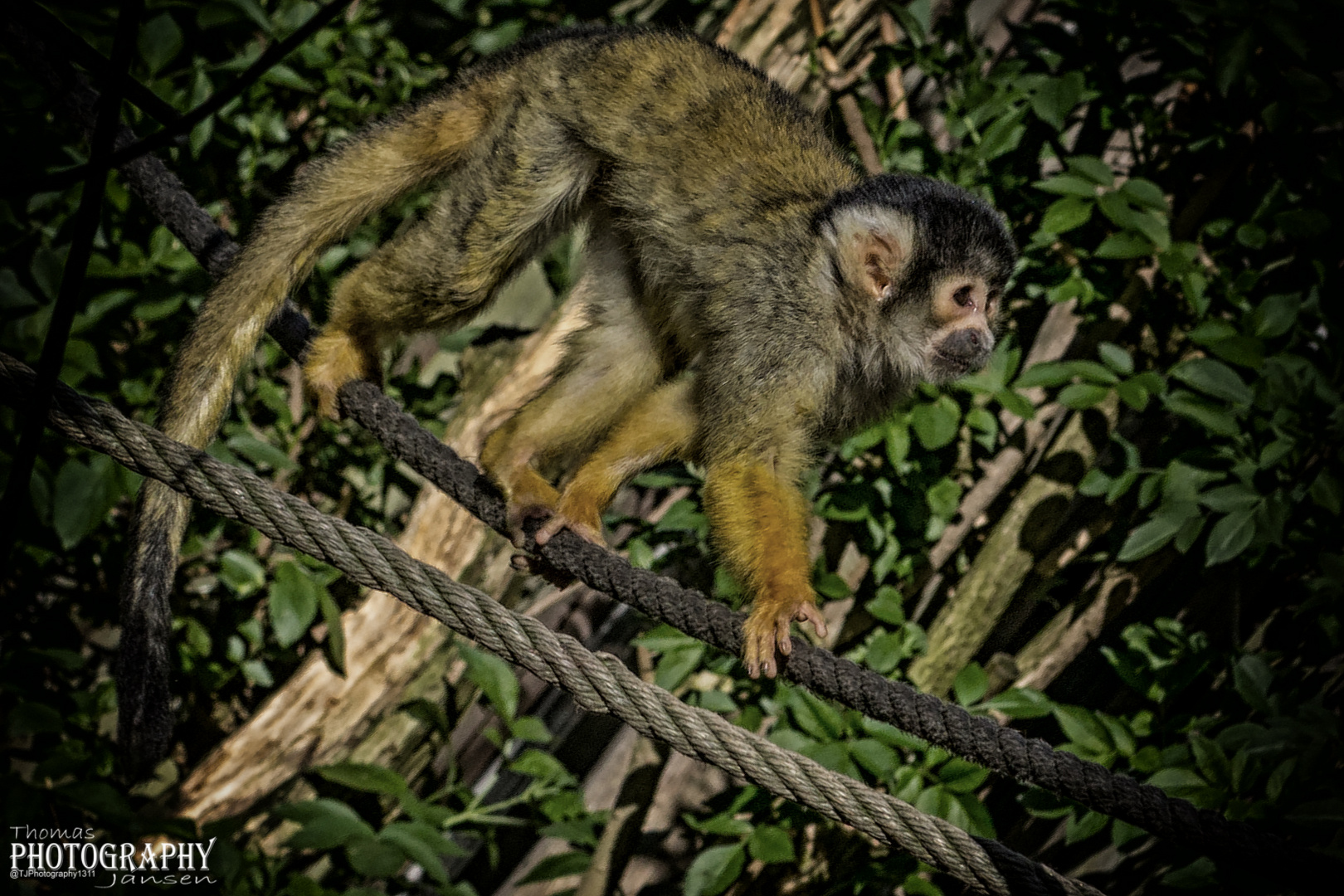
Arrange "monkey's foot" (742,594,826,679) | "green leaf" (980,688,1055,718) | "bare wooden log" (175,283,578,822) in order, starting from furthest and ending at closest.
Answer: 1. "bare wooden log" (175,283,578,822)
2. "green leaf" (980,688,1055,718)
3. "monkey's foot" (742,594,826,679)

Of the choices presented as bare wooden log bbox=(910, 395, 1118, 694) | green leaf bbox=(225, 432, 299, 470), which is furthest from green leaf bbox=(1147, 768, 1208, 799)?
green leaf bbox=(225, 432, 299, 470)

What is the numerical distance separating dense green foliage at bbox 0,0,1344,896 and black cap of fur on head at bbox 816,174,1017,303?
0.51 m

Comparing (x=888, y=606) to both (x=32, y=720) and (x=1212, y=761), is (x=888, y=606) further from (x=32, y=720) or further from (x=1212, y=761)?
(x=32, y=720)

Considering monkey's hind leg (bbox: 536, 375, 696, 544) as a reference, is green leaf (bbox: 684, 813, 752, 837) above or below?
below

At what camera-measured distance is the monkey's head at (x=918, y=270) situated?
2.33 metres

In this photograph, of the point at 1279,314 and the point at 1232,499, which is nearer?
the point at 1232,499

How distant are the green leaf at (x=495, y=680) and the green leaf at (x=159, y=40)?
1998mm

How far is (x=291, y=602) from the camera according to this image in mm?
2910

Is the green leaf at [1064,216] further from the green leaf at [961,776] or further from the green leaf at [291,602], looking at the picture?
the green leaf at [291,602]

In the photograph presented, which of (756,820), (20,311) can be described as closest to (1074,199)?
(756,820)

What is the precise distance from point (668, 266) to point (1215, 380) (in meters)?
1.52

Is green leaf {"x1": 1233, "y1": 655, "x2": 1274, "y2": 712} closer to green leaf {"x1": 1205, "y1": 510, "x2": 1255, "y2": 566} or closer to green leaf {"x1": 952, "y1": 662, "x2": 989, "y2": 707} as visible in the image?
green leaf {"x1": 1205, "y1": 510, "x2": 1255, "y2": 566}

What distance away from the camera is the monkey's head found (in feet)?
7.63

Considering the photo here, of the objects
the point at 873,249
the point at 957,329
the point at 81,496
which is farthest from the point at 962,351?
the point at 81,496
